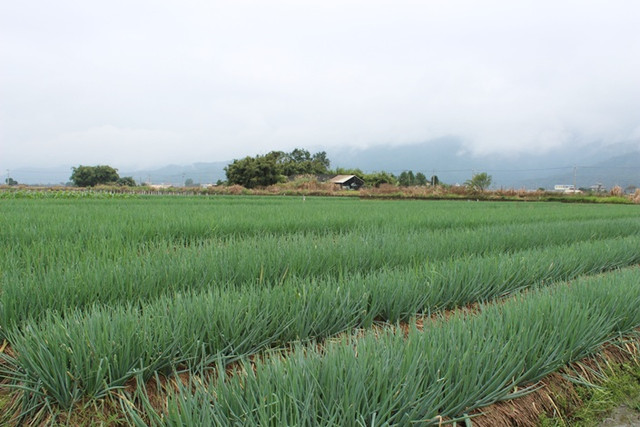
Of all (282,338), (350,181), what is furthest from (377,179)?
(282,338)

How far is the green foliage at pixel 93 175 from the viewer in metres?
54.8

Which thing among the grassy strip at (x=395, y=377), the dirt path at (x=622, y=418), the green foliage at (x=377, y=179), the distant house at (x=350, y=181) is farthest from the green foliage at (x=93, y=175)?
the dirt path at (x=622, y=418)

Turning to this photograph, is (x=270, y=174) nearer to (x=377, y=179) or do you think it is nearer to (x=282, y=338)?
(x=377, y=179)

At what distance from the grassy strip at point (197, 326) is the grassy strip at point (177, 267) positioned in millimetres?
200

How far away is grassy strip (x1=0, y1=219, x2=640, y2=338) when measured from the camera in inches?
76.8

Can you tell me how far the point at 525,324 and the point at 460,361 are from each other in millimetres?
629

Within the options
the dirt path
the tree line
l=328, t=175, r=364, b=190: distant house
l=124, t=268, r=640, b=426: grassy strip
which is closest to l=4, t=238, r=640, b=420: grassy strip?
l=124, t=268, r=640, b=426: grassy strip

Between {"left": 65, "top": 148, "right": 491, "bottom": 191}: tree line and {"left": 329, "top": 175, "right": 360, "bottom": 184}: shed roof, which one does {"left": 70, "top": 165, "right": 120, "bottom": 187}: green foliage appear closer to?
{"left": 65, "top": 148, "right": 491, "bottom": 191}: tree line

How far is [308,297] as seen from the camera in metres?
1.93

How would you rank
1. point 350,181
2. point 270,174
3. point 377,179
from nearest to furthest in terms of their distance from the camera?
1. point 270,174
2. point 350,181
3. point 377,179

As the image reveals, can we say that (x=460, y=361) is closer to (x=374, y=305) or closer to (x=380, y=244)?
(x=374, y=305)

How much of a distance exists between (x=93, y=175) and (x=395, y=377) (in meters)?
63.5

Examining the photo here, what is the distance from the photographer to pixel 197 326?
159 cm

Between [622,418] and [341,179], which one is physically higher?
[341,179]
